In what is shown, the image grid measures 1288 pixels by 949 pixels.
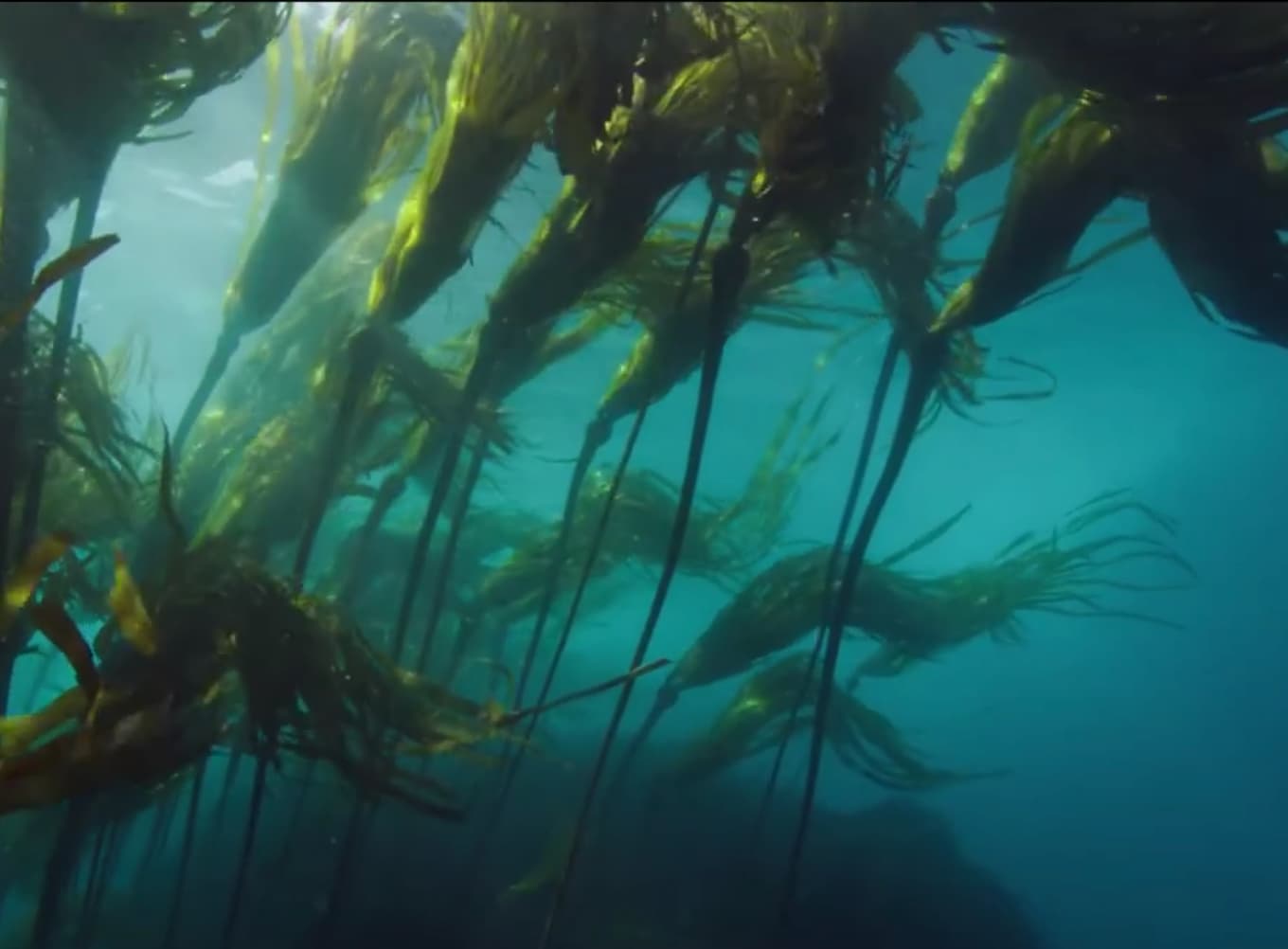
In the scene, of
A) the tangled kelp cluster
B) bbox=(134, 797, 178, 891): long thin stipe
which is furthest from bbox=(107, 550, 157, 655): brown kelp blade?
bbox=(134, 797, 178, 891): long thin stipe

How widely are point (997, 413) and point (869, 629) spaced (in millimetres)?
17450

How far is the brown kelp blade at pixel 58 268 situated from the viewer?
2396 mm

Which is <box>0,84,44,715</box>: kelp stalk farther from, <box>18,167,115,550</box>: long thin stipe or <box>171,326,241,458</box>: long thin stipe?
<box>171,326,241,458</box>: long thin stipe

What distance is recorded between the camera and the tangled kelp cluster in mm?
2561

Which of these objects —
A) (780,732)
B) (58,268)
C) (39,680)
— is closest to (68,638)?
(58,268)

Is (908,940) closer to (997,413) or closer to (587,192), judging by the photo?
(587,192)

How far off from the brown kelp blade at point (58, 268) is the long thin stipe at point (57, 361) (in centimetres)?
50

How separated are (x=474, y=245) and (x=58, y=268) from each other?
155 cm

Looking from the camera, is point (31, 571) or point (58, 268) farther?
point (58, 268)

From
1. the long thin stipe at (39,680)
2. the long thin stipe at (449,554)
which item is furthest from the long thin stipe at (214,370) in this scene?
the long thin stipe at (39,680)

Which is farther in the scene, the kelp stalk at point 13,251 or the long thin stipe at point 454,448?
the long thin stipe at point 454,448

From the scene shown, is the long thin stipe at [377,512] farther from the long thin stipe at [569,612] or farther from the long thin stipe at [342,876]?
the long thin stipe at [342,876]

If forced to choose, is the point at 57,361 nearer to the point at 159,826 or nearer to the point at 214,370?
the point at 214,370

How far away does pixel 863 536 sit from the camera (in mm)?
4156
